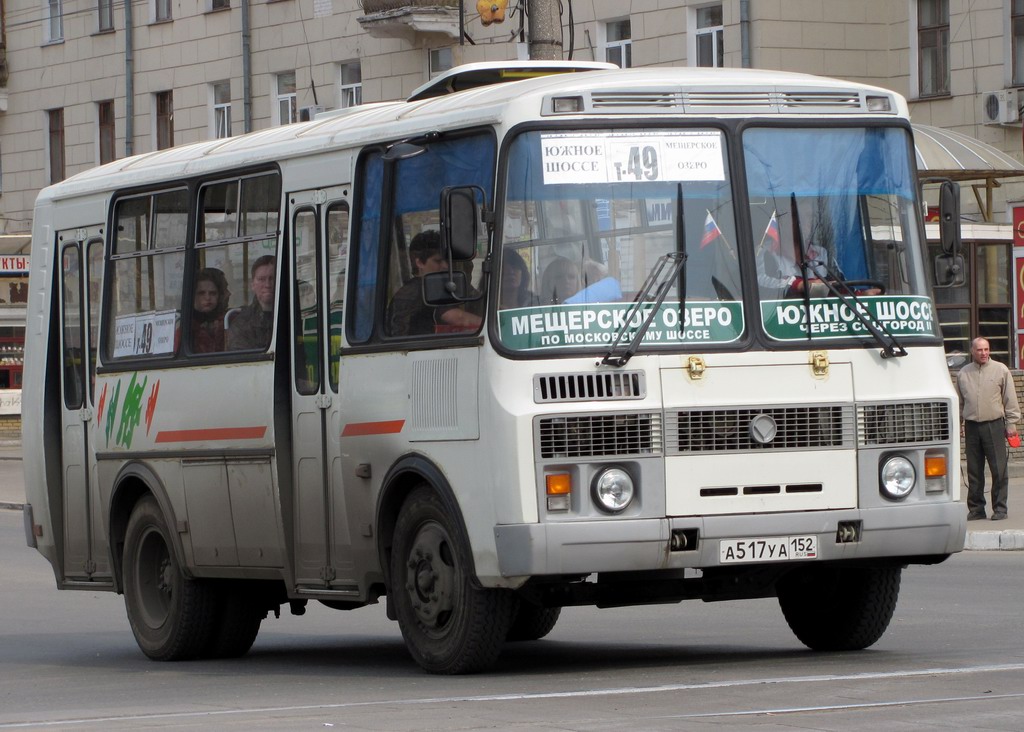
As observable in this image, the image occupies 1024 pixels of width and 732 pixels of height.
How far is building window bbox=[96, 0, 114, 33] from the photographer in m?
48.0

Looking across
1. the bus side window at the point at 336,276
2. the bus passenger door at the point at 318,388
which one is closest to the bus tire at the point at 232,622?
the bus passenger door at the point at 318,388

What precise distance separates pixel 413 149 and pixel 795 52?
24816 millimetres

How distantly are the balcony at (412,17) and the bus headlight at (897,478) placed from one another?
96.8ft

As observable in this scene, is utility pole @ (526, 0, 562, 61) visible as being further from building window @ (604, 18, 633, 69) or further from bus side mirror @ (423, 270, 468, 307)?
building window @ (604, 18, 633, 69)

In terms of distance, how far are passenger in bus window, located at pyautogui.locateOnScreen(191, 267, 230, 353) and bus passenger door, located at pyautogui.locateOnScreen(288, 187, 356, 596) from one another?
79 centimetres

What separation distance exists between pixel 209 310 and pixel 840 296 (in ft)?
12.6

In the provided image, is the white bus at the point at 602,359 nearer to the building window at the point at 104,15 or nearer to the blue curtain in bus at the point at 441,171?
the blue curtain in bus at the point at 441,171

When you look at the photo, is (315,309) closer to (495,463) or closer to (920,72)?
(495,463)

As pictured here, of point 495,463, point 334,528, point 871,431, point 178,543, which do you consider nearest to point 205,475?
point 178,543

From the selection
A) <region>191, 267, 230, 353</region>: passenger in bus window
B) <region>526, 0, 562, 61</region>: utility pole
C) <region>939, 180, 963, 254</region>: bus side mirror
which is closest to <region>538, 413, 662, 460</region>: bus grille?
<region>939, 180, 963, 254</region>: bus side mirror

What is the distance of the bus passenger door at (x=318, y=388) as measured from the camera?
1125 cm

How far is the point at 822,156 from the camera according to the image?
1045 cm

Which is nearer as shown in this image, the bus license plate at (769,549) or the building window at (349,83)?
the bus license plate at (769,549)

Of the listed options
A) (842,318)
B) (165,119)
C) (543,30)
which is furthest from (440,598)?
(165,119)
